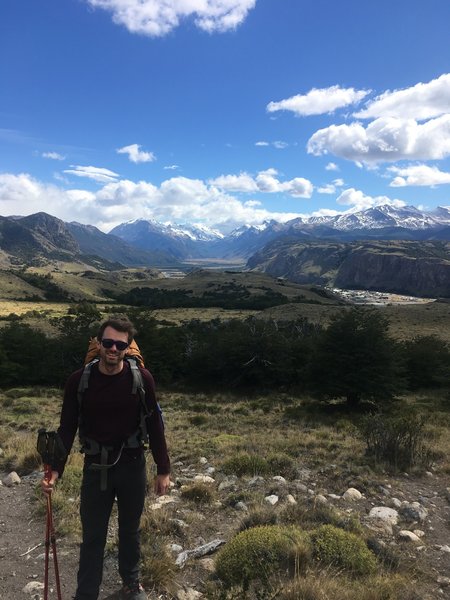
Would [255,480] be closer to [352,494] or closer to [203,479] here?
[203,479]

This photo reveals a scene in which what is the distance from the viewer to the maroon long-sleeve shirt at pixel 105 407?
4.37 m

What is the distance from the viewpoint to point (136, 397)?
14.6 ft

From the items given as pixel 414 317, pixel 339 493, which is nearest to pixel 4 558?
pixel 339 493

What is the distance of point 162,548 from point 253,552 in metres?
1.25

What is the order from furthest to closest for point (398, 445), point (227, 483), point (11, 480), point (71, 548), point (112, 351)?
1. point (398, 445)
2. point (227, 483)
3. point (11, 480)
4. point (71, 548)
5. point (112, 351)

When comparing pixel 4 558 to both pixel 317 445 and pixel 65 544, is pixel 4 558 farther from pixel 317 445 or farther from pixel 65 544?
pixel 317 445

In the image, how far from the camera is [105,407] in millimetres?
4359

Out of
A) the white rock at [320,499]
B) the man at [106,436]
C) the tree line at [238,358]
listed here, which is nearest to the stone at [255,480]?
the white rock at [320,499]

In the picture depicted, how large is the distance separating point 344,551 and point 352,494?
3.21 metres

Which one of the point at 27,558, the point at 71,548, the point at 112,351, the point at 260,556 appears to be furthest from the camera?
the point at 71,548

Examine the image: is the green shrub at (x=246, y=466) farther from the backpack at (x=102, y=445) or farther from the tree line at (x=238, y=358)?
the tree line at (x=238, y=358)

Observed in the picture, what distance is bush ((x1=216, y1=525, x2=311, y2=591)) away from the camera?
5285 millimetres

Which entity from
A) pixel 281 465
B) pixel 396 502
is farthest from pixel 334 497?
pixel 281 465

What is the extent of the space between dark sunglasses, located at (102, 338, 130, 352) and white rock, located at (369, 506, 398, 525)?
5898 millimetres
